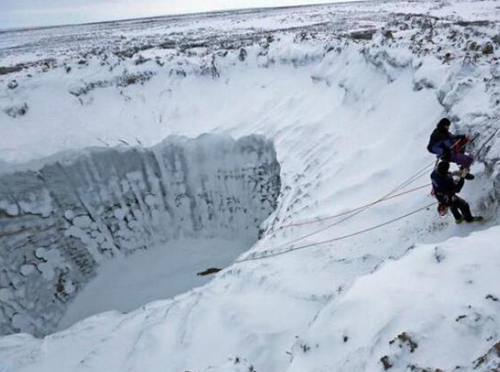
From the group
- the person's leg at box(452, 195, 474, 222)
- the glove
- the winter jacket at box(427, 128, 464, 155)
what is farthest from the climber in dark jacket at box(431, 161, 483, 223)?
the winter jacket at box(427, 128, 464, 155)

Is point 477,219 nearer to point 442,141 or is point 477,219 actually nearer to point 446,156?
point 446,156

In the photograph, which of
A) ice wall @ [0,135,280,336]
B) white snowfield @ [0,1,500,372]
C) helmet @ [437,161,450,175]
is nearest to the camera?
white snowfield @ [0,1,500,372]

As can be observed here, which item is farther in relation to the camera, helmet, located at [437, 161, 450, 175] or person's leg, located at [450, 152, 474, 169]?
person's leg, located at [450, 152, 474, 169]

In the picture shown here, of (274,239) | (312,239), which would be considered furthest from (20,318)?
(312,239)

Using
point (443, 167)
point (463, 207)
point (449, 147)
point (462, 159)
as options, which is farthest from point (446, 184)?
point (449, 147)

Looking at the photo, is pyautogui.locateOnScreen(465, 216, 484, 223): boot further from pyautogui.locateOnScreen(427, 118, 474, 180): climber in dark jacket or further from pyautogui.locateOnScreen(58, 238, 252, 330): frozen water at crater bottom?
pyautogui.locateOnScreen(58, 238, 252, 330): frozen water at crater bottom

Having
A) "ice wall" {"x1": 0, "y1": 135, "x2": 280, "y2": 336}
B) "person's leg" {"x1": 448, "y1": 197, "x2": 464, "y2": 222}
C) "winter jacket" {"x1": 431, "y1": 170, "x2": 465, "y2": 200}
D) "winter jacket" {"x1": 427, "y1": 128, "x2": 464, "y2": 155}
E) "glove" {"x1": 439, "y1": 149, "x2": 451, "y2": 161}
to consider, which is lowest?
"ice wall" {"x1": 0, "y1": 135, "x2": 280, "y2": 336}
